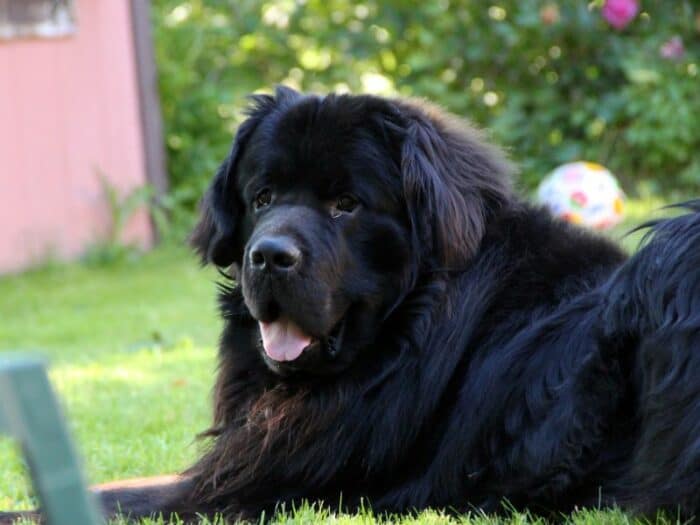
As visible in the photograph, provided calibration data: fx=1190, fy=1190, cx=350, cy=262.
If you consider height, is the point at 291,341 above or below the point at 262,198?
below

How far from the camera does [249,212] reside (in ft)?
11.3

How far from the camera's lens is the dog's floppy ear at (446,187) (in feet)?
10.5

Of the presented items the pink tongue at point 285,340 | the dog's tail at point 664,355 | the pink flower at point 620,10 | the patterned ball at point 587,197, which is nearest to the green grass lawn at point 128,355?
the dog's tail at point 664,355

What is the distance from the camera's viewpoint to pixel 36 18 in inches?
368

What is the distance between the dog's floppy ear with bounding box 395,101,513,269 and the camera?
127 inches

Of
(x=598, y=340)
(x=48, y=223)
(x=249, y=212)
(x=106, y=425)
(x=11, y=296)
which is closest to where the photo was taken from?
(x=598, y=340)

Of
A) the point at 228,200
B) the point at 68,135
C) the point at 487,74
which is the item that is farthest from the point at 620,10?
the point at 228,200

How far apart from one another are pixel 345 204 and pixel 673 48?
266 inches

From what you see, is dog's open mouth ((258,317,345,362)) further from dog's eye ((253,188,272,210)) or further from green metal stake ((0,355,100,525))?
green metal stake ((0,355,100,525))

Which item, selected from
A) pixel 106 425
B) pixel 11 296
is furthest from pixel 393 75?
pixel 106 425

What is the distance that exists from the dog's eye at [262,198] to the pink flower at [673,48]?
6678 mm

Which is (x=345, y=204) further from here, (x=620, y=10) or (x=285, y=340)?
(x=620, y=10)

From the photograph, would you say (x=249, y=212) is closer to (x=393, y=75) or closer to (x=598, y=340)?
(x=598, y=340)

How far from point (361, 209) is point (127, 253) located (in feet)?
22.9
